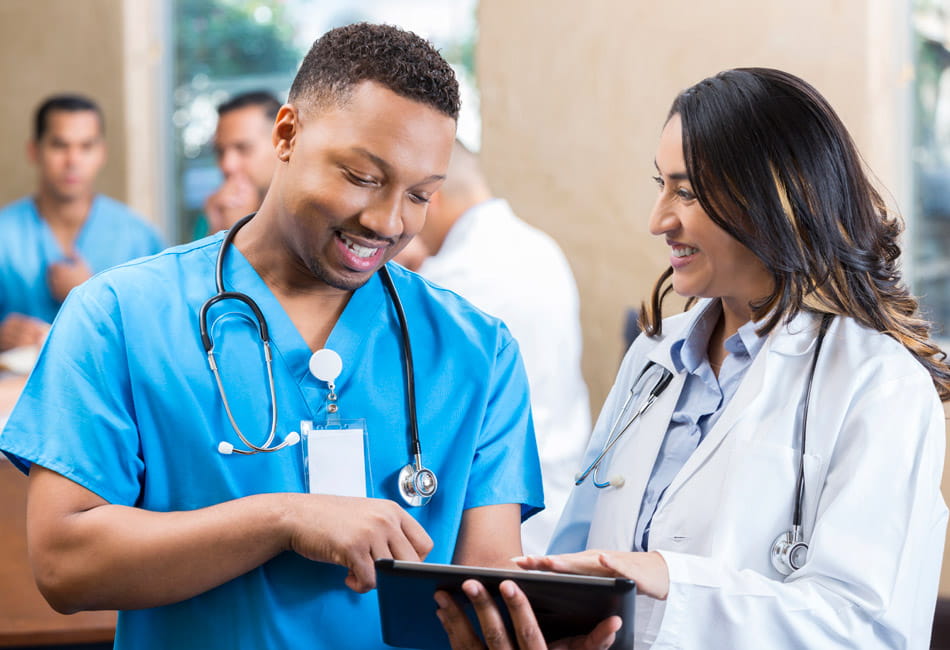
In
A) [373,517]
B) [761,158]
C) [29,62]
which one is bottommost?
[373,517]

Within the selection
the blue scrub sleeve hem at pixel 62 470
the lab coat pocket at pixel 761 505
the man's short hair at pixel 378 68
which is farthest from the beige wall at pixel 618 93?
the blue scrub sleeve hem at pixel 62 470

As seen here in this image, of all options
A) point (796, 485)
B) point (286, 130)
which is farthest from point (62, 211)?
point (796, 485)

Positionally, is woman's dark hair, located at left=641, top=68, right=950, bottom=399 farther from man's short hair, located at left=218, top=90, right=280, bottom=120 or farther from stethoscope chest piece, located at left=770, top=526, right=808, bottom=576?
man's short hair, located at left=218, top=90, right=280, bottom=120

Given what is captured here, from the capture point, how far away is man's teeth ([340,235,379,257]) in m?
1.12

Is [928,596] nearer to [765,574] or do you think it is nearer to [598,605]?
[765,574]

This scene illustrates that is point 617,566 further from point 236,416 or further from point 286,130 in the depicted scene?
point 286,130

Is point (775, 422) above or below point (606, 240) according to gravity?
below

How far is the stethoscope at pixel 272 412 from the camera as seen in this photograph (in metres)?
1.07

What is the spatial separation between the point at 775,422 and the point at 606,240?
5.76 ft

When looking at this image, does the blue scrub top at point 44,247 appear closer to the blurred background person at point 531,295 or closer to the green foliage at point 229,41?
the green foliage at point 229,41

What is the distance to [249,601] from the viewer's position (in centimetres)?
105

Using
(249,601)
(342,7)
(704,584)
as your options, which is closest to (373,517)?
(249,601)

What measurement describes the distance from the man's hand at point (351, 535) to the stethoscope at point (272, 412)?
0.34 ft

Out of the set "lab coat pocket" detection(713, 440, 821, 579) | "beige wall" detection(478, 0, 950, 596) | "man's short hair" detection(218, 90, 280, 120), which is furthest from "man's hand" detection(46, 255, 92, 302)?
"lab coat pocket" detection(713, 440, 821, 579)
